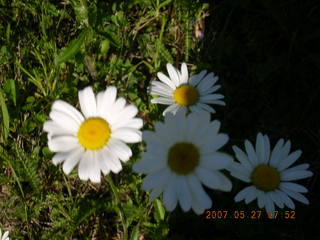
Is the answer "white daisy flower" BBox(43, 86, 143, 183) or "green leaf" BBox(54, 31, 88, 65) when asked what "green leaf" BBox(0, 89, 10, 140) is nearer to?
"green leaf" BBox(54, 31, 88, 65)

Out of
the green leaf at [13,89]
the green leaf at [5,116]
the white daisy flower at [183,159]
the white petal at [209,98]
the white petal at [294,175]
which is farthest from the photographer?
the green leaf at [13,89]

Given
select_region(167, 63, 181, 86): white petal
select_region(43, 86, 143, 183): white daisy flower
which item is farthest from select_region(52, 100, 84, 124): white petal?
select_region(167, 63, 181, 86): white petal

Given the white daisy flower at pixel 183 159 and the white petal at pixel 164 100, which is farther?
the white petal at pixel 164 100

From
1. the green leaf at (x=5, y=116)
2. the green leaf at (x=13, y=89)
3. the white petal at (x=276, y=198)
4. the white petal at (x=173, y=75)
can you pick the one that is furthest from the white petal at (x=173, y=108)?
the green leaf at (x=13, y=89)

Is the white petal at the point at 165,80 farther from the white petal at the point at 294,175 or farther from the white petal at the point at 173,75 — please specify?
the white petal at the point at 294,175

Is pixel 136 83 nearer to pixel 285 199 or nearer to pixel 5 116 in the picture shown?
pixel 5 116

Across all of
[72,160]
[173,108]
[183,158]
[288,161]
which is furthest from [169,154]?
[288,161]

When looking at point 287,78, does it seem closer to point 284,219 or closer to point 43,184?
point 284,219
